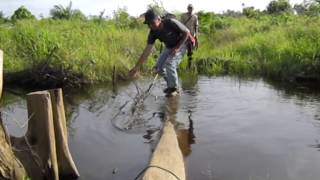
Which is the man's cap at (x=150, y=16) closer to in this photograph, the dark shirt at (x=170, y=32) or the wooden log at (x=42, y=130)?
the dark shirt at (x=170, y=32)

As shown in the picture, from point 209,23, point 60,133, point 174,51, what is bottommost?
point 60,133

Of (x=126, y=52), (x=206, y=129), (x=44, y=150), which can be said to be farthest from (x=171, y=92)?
(x=44, y=150)

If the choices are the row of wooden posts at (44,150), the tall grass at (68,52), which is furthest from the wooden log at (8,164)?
the tall grass at (68,52)

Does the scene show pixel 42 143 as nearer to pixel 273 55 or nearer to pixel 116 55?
pixel 116 55

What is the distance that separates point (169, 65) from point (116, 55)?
3890 millimetres

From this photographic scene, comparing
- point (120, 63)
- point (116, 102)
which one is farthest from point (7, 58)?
point (116, 102)

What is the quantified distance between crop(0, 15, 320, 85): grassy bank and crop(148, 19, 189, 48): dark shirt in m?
3.31

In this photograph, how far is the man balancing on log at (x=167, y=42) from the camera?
26.8ft

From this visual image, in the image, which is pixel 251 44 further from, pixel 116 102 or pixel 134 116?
pixel 134 116

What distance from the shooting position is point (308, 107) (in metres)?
9.14

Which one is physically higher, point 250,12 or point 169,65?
point 250,12

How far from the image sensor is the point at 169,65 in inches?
361

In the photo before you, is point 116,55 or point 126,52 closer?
point 116,55

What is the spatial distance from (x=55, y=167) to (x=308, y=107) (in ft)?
17.9
